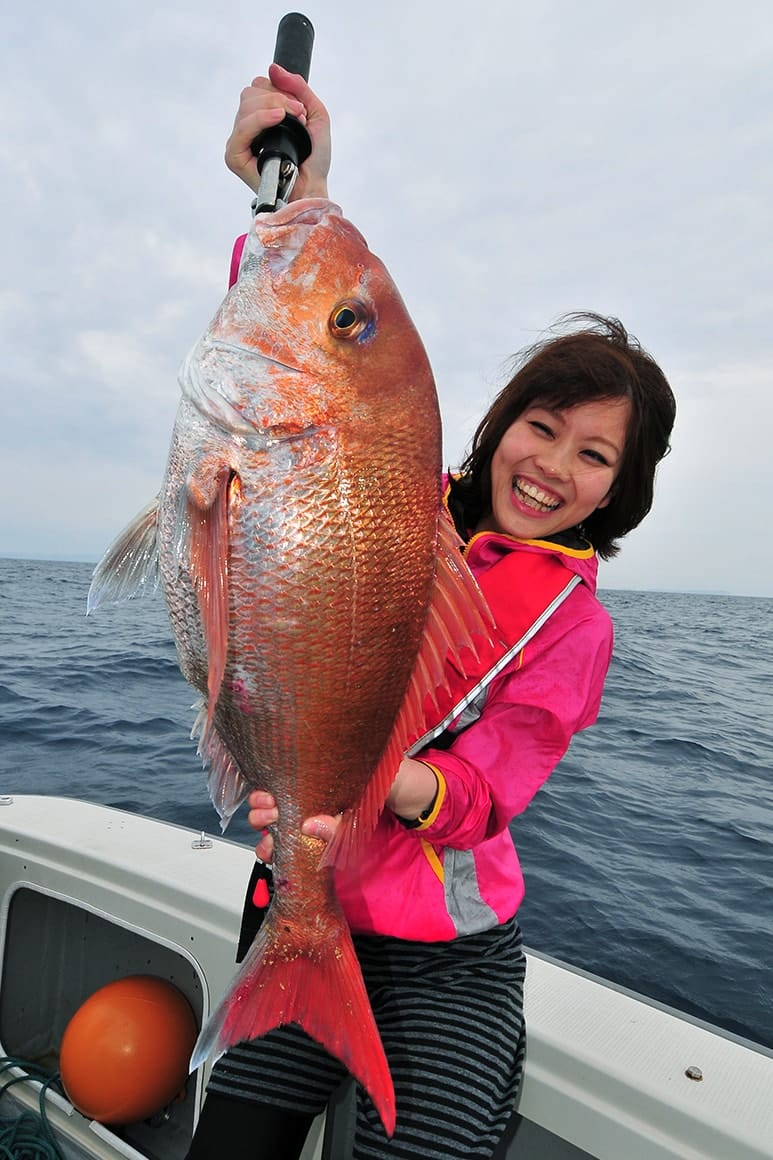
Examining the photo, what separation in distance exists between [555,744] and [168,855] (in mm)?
2218

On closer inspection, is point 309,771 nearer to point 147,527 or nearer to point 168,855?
point 147,527

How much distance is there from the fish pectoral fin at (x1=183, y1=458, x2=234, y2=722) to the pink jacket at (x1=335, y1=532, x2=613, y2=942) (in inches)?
25.0

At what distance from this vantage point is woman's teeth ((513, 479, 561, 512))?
2201mm

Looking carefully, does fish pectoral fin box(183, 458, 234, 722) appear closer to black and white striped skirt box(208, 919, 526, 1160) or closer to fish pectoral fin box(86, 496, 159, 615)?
fish pectoral fin box(86, 496, 159, 615)

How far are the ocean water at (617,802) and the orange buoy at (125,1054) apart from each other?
2.10 m

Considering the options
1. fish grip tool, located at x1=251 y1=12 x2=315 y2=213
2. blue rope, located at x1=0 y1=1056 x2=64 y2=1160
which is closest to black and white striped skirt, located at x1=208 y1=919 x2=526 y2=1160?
blue rope, located at x1=0 y1=1056 x2=64 y2=1160

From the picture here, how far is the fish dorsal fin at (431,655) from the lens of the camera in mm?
1568

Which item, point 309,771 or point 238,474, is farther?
point 309,771

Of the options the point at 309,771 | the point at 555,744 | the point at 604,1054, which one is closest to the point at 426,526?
the point at 309,771

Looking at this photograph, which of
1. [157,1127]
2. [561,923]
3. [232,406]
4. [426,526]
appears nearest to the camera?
[232,406]

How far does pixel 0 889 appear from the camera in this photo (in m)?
3.40

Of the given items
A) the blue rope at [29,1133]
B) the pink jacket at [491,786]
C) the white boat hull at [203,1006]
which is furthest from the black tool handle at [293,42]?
the blue rope at [29,1133]

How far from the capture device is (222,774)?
1.71 metres

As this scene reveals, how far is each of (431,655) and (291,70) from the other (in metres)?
1.64
